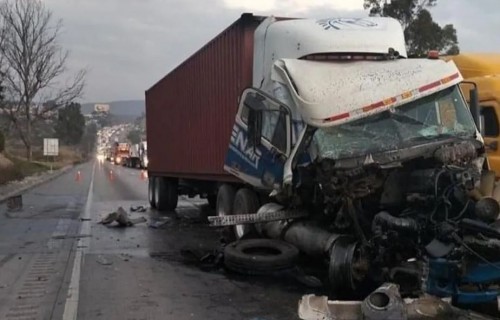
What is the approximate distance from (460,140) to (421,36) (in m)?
28.8

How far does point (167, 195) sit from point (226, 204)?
6.89 meters

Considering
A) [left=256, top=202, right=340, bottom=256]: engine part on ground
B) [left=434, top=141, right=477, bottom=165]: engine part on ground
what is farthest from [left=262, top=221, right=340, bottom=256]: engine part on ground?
[left=434, top=141, right=477, bottom=165]: engine part on ground

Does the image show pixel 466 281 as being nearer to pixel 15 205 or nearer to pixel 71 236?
pixel 71 236

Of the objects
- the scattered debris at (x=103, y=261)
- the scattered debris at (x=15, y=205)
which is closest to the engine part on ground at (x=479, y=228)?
the scattered debris at (x=103, y=261)

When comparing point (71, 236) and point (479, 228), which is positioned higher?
point (479, 228)

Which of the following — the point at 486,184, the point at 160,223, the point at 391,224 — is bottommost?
the point at 160,223

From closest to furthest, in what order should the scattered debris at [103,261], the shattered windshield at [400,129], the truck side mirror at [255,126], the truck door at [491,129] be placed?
the shattered windshield at [400,129]
the truck side mirror at [255,126]
the truck door at [491,129]
the scattered debris at [103,261]

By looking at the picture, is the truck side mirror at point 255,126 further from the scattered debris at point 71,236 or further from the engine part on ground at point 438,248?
the scattered debris at point 71,236

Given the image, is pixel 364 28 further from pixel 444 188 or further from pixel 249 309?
pixel 249 309

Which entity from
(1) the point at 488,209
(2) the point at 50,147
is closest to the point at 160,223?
(1) the point at 488,209

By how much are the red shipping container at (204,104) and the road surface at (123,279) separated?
1603 mm

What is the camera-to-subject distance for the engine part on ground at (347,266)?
6773mm

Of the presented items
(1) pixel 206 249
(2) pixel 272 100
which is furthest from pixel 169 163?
(2) pixel 272 100

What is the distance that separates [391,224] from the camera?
20.4 feet
